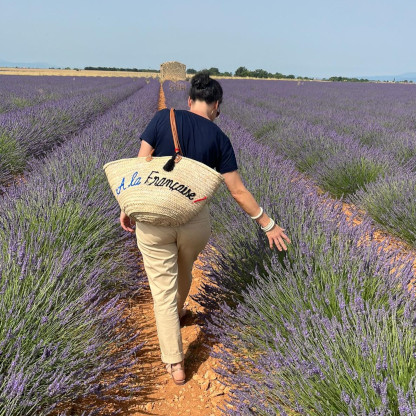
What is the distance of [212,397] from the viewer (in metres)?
1.73

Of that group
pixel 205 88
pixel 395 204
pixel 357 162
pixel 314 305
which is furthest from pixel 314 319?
pixel 357 162

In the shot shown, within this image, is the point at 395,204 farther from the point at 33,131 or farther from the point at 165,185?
the point at 33,131

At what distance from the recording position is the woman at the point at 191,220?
1463 millimetres

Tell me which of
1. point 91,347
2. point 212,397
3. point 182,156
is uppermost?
point 182,156

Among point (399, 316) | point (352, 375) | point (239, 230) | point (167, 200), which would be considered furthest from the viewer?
point (239, 230)

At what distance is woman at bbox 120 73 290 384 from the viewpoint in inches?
57.6

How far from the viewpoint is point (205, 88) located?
1.46m

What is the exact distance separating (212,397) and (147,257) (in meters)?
0.83

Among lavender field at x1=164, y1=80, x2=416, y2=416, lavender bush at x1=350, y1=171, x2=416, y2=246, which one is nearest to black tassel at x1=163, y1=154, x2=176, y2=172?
lavender field at x1=164, y1=80, x2=416, y2=416

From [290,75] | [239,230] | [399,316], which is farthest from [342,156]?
[290,75]

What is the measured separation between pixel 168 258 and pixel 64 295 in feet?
1.79

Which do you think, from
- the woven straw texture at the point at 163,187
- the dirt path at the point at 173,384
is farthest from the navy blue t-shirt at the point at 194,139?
the dirt path at the point at 173,384

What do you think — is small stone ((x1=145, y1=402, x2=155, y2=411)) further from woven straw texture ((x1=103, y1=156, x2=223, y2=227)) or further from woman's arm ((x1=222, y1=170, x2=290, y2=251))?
woman's arm ((x1=222, y1=170, x2=290, y2=251))

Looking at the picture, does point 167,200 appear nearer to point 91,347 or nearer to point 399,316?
point 91,347
